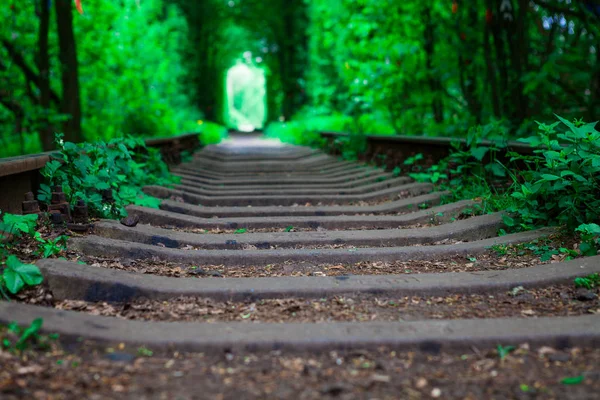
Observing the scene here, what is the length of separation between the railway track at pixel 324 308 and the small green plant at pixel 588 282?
67 mm

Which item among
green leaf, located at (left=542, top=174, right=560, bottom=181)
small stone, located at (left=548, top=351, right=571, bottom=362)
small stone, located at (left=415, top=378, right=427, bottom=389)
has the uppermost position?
green leaf, located at (left=542, top=174, right=560, bottom=181)

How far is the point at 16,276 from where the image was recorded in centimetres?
283

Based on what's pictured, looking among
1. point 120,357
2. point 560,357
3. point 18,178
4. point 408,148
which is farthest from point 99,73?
point 560,357

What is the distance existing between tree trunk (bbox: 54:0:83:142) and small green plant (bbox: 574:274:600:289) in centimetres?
916

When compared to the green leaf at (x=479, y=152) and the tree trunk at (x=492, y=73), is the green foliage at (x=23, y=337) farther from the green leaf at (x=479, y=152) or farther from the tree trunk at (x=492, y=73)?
the tree trunk at (x=492, y=73)

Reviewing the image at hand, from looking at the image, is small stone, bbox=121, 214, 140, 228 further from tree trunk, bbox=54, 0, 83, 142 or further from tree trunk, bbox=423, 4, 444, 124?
tree trunk, bbox=423, 4, 444, 124

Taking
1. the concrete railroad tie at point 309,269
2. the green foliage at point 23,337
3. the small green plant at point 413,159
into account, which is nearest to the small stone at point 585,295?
the concrete railroad tie at point 309,269

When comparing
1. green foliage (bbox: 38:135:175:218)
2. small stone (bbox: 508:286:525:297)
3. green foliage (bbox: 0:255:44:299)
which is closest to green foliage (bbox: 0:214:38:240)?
green foliage (bbox: 0:255:44:299)

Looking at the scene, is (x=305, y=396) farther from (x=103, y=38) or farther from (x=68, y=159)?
(x=103, y=38)

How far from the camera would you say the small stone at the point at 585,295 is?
2973 mm

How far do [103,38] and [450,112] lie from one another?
918 centimetres

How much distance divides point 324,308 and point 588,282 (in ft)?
4.71

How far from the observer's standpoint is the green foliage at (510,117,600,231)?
12.8 feet

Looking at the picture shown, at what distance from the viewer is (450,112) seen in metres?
13.0
